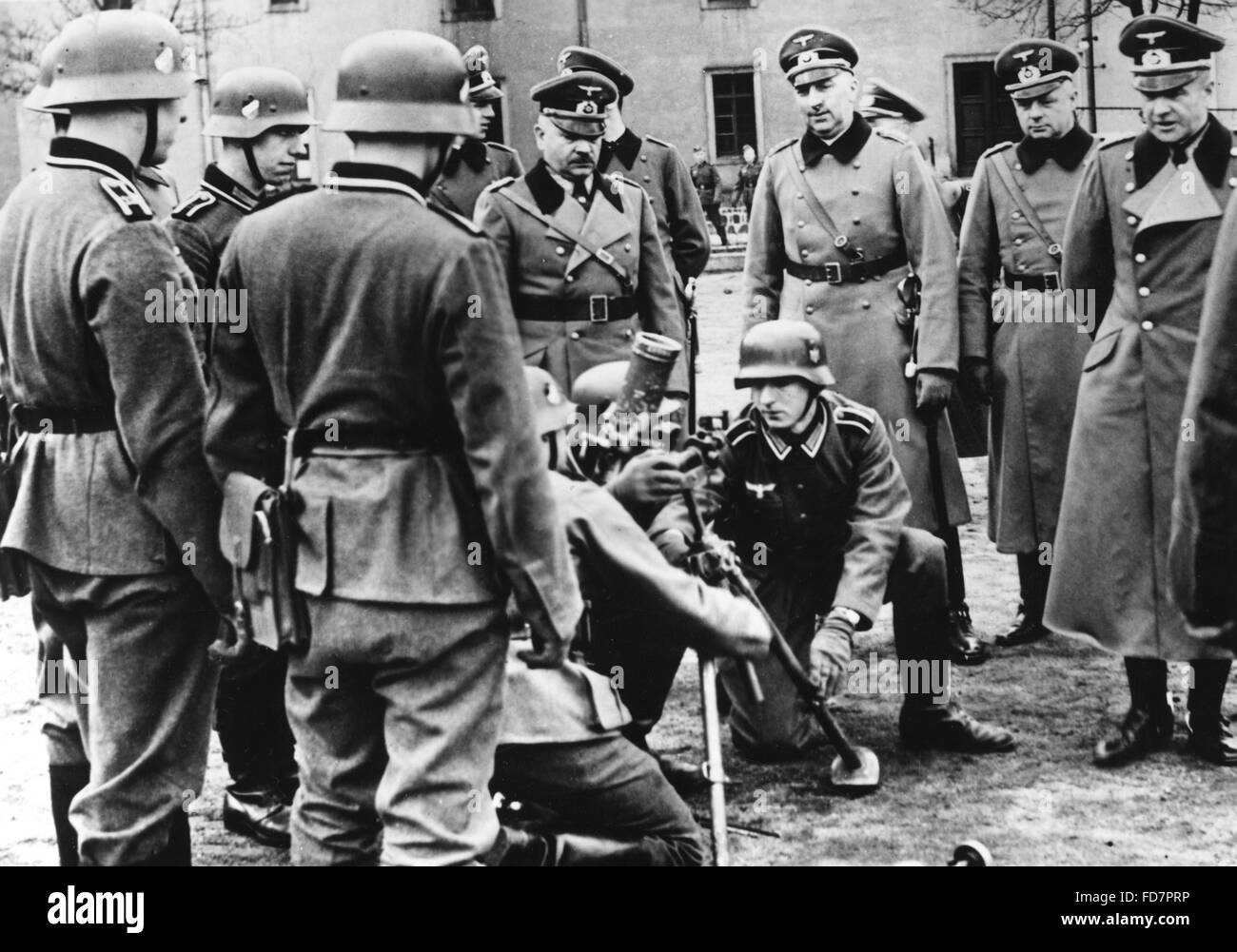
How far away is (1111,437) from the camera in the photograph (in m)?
6.00

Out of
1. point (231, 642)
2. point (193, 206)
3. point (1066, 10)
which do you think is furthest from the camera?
point (1066, 10)

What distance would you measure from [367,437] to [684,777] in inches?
89.9

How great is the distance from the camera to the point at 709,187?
30219 millimetres

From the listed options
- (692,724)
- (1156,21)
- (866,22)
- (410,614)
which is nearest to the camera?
(410,614)

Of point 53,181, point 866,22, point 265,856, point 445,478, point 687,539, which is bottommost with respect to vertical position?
point 265,856

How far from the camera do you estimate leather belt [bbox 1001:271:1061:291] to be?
7.16 m

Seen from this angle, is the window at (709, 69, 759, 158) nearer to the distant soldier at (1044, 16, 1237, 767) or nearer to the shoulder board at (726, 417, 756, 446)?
the distant soldier at (1044, 16, 1237, 767)

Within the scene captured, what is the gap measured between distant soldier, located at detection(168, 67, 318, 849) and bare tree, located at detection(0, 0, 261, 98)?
666 inches

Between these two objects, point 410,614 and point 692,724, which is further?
point 692,724

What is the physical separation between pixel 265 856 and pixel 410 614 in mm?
1834

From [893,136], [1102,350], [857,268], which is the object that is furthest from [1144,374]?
[893,136]

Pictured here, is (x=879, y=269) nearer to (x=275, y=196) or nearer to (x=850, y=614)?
(x=850, y=614)
